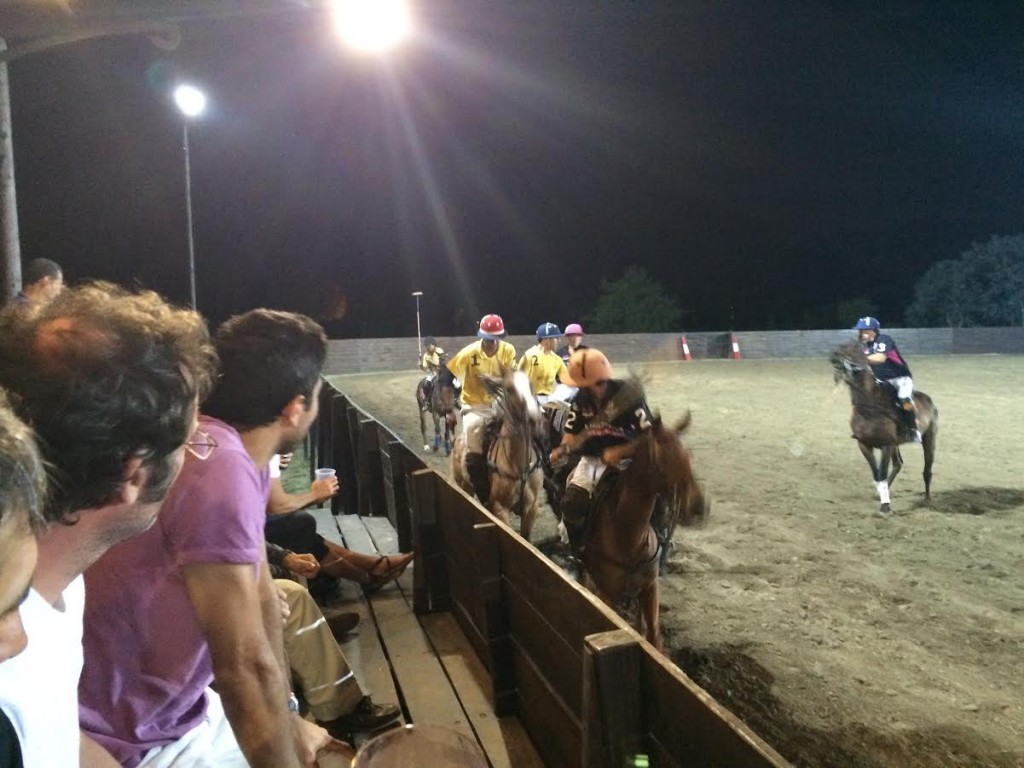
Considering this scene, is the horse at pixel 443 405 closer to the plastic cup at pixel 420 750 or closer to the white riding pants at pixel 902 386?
the white riding pants at pixel 902 386

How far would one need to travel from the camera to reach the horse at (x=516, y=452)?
750 cm

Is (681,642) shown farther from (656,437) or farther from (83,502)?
(83,502)

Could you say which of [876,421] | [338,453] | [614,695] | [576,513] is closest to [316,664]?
[614,695]

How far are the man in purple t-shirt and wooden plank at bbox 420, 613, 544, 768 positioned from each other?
142 centimetres

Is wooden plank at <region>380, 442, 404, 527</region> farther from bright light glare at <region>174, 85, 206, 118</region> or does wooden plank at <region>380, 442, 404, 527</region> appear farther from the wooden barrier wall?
bright light glare at <region>174, 85, 206, 118</region>

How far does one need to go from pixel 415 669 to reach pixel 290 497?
1.50 meters

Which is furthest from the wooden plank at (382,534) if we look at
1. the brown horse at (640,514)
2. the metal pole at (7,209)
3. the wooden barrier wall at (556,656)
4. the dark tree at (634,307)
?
the dark tree at (634,307)

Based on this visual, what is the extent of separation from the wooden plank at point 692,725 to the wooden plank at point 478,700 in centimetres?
108

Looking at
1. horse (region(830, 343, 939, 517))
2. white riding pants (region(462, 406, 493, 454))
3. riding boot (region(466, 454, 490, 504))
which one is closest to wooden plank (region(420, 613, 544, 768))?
riding boot (region(466, 454, 490, 504))

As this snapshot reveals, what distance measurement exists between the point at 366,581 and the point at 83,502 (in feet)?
12.4

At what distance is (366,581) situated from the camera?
4914mm

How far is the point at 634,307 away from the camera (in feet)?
212

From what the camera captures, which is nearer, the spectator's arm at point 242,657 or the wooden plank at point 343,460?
the spectator's arm at point 242,657

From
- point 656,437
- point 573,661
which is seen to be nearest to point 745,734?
point 573,661
